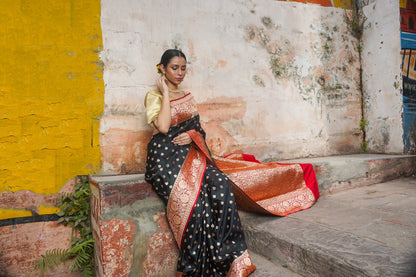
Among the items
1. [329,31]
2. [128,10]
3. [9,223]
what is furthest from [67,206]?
[329,31]

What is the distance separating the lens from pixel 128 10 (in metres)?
2.80

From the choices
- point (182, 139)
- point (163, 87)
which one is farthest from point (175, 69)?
point (182, 139)

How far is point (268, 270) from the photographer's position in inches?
70.7

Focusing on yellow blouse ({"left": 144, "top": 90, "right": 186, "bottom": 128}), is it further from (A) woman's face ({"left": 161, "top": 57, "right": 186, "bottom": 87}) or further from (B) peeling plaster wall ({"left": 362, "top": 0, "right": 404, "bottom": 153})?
(B) peeling plaster wall ({"left": 362, "top": 0, "right": 404, "bottom": 153})

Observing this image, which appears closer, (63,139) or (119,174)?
(63,139)

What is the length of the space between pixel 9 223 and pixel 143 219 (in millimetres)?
1193

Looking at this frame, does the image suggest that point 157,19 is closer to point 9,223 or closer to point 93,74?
point 93,74

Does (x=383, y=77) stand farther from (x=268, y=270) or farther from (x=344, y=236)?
(x=268, y=270)

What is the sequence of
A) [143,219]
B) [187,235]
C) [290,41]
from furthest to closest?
1. [290,41]
2. [143,219]
3. [187,235]

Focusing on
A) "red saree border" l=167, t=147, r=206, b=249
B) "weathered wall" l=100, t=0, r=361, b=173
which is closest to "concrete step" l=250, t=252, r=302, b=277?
"red saree border" l=167, t=147, r=206, b=249

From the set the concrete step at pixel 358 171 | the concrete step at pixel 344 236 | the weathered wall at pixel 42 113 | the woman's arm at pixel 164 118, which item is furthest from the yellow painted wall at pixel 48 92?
the concrete step at pixel 358 171

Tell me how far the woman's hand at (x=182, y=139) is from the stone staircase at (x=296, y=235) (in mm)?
402

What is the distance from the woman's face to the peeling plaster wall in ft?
9.91

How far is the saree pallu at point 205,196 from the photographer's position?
1.83 m
